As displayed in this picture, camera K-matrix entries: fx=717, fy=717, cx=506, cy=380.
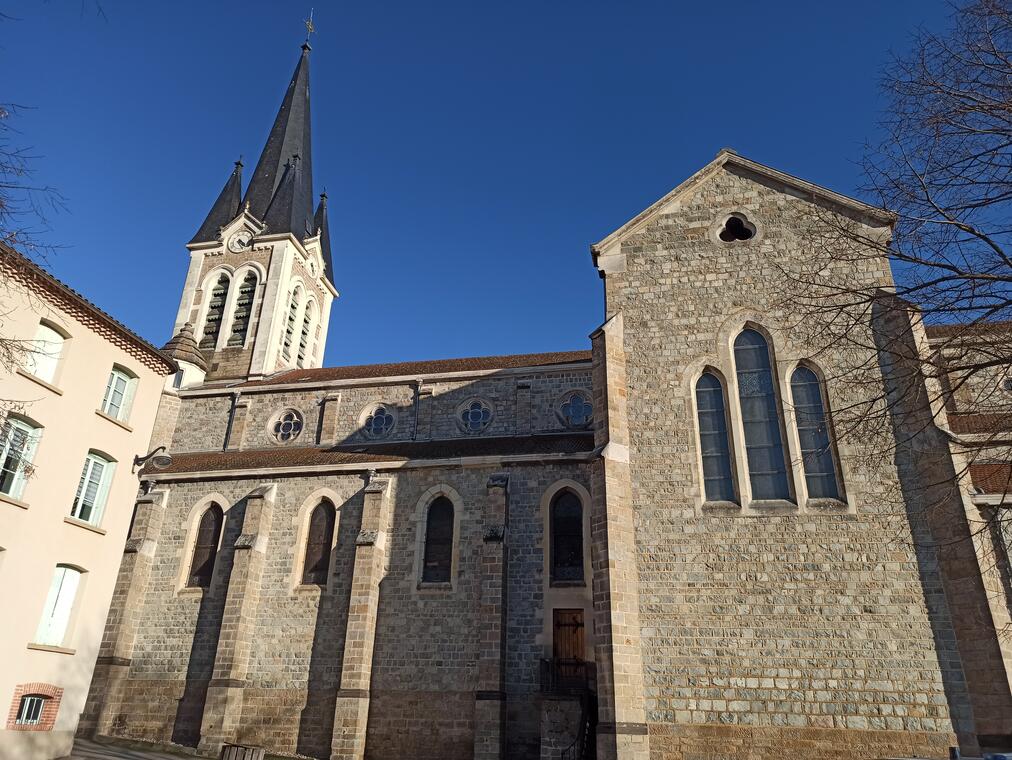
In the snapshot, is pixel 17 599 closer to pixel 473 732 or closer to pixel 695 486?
pixel 473 732

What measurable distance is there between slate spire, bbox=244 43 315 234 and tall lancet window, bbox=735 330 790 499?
26.1 meters

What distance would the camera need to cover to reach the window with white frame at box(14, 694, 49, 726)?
1416cm

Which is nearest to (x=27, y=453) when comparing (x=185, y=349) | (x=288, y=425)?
(x=288, y=425)

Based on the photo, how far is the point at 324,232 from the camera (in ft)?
130

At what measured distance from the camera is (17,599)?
1418 cm

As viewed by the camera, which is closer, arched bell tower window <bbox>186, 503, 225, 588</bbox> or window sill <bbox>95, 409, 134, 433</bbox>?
window sill <bbox>95, 409, 134, 433</bbox>

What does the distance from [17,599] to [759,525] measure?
47.8 feet

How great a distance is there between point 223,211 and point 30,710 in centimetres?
2794

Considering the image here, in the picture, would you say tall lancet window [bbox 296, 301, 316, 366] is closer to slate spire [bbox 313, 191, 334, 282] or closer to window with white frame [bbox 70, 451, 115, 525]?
slate spire [bbox 313, 191, 334, 282]

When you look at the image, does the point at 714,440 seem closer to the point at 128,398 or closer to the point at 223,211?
the point at 128,398

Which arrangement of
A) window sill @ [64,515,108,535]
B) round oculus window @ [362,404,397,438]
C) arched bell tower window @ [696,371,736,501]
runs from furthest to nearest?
1. round oculus window @ [362,404,397,438]
2. window sill @ [64,515,108,535]
3. arched bell tower window @ [696,371,736,501]

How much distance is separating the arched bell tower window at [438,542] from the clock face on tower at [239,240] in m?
21.7

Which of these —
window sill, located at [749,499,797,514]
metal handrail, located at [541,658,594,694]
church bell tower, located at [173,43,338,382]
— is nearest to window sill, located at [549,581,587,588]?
metal handrail, located at [541,658,594,694]

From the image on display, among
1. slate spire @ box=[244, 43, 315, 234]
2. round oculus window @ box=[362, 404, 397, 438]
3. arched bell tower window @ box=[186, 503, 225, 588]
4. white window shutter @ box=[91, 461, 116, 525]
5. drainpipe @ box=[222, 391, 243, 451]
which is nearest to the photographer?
white window shutter @ box=[91, 461, 116, 525]
